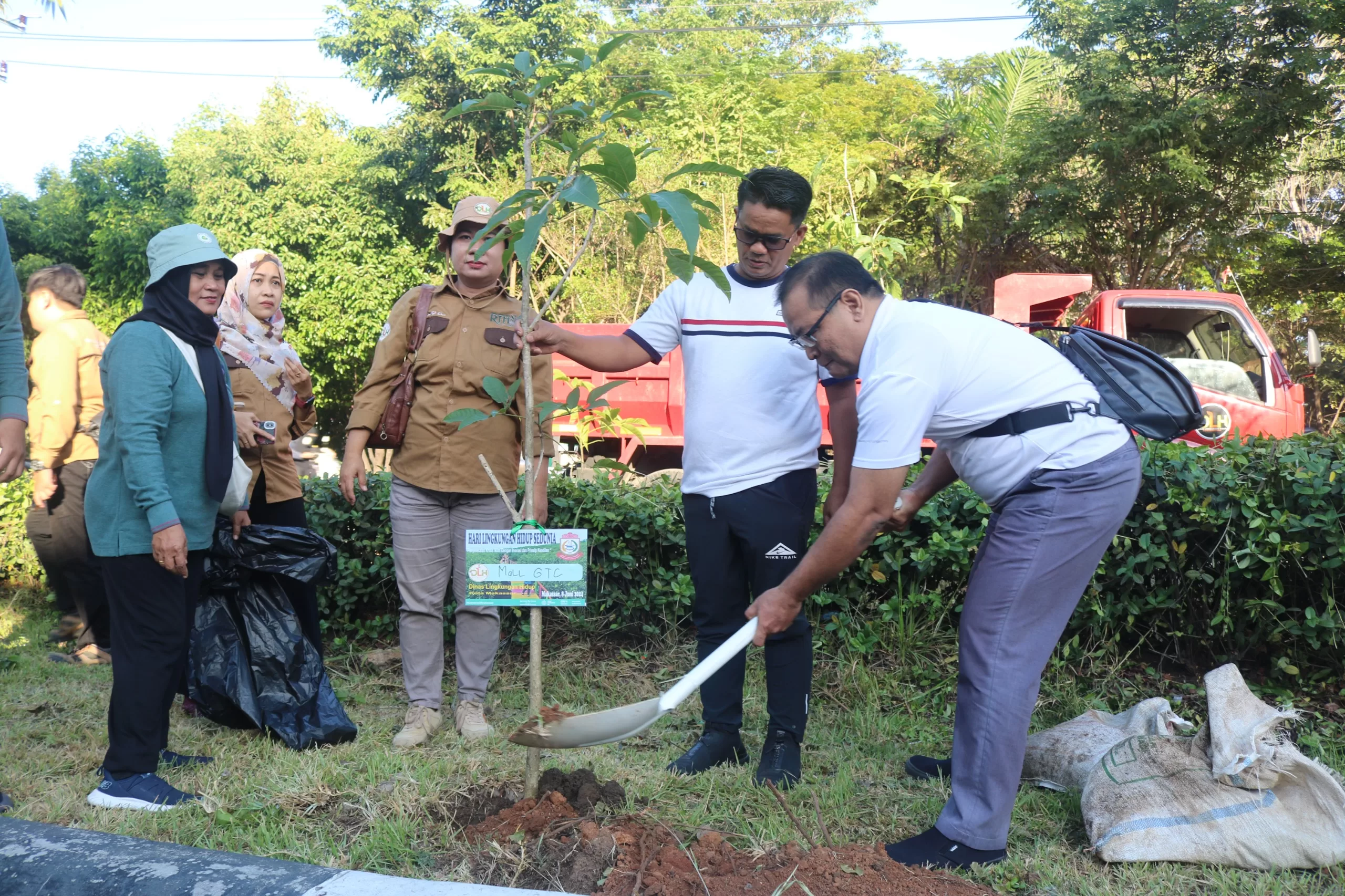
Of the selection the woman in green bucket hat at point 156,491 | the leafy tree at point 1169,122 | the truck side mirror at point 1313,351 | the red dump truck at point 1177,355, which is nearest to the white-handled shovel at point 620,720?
the woman in green bucket hat at point 156,491

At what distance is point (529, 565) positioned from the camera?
103 inches

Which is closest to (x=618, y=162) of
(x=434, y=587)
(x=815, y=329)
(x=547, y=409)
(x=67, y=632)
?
(x=815, y=329)

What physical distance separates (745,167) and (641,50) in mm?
8764

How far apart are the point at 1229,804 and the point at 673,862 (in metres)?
1.49

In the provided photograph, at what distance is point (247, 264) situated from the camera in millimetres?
3975

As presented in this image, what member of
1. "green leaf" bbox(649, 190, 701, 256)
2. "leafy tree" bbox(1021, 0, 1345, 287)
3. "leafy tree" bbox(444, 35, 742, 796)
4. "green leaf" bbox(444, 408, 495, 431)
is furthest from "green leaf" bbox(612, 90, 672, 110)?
"leafy tree" bbox(1021, 0, 1345, 287)

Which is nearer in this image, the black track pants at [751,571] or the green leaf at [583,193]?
the green leaf at [583,193]

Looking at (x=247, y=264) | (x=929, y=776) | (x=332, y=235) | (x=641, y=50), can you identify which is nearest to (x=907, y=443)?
(x=929, y=776)

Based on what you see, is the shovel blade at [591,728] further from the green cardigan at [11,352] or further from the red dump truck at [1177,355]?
the red dump truck at [1177,355]

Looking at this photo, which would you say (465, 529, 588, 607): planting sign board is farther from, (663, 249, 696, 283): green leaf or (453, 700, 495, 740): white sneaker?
(453, 700, 495, 740): white sneaker

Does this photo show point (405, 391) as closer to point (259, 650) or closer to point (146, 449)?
point (146, 449)

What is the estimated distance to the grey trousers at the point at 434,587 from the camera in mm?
3605

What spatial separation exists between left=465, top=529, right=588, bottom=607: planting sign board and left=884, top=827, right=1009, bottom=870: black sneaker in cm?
104

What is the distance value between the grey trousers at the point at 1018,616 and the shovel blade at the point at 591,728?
2.69 ft
